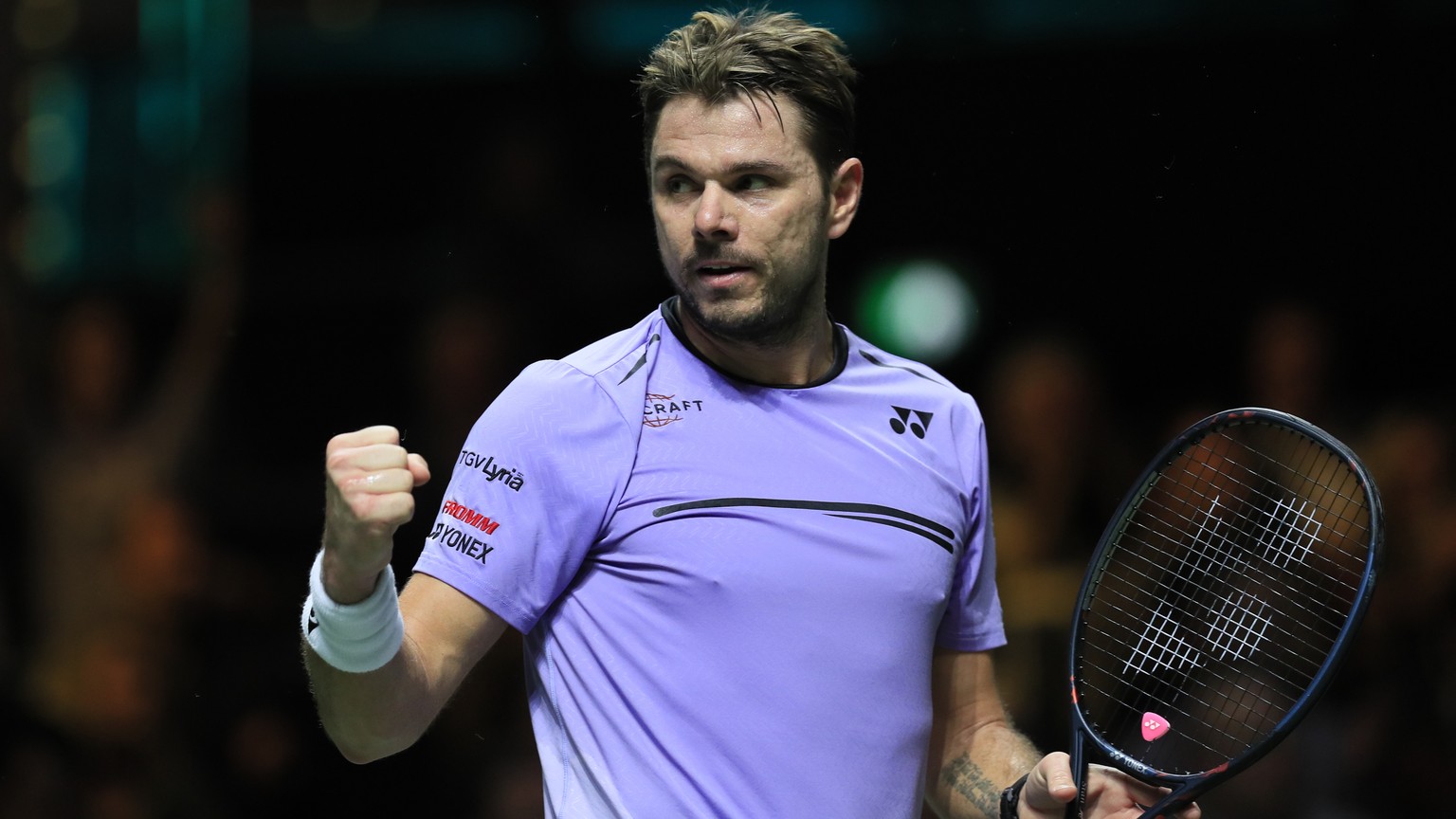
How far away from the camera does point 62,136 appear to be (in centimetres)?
696

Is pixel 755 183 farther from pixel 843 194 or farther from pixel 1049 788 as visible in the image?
pixel 1049 788

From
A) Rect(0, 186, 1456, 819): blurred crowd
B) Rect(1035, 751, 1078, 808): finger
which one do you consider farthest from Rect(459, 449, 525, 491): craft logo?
Rect(0, 186, 1456, 819): blurred crowd

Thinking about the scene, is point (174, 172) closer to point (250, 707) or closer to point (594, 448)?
point (250, 707)

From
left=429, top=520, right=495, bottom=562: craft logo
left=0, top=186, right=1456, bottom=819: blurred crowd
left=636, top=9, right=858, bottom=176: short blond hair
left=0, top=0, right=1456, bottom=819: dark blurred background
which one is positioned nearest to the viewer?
left=429, top=520, right=495, bottom=562: craft logo

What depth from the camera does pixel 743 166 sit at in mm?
2588

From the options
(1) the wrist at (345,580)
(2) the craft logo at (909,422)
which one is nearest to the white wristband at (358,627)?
(1) the wrist at (345,580)

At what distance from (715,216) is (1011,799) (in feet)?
3.27

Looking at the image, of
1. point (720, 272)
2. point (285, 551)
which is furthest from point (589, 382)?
point (285, 551)

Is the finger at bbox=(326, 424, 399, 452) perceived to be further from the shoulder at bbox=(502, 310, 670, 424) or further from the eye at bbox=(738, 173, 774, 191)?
the eye at bbox=(738, 173, 774, 191)

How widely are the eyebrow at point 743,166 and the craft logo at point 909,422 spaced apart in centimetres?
42

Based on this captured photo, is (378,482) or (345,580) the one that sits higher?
(378,482)

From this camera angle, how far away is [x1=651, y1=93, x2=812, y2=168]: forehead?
2584mm

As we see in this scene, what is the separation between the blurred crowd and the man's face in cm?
245

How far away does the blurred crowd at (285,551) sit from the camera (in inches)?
194
